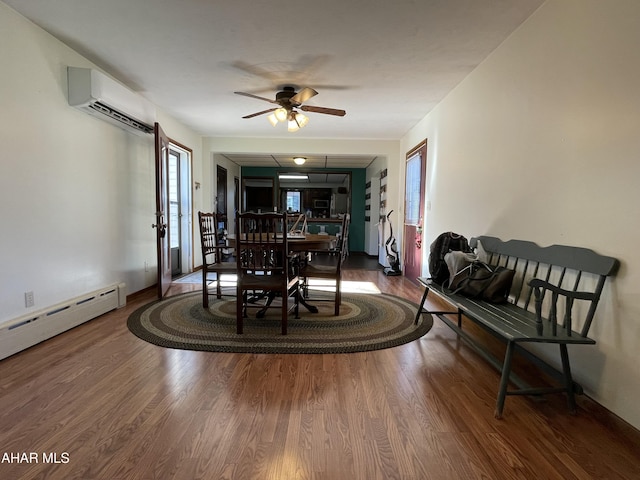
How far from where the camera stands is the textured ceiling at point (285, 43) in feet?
7.01

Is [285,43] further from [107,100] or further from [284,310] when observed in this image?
[284,310]

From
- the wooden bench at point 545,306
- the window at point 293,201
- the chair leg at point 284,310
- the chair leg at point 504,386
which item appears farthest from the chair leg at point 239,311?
the window at point 293,201

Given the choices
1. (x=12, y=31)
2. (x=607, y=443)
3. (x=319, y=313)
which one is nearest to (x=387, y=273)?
(x=319, y=313)

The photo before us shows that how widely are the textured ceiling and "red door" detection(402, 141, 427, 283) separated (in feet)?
3.23

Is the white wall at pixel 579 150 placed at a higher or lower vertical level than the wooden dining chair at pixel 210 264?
higher

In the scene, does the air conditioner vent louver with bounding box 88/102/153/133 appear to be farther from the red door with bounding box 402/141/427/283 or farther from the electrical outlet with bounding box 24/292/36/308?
the red door with bounding box 402/141/427/283

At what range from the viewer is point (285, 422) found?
1.55 m

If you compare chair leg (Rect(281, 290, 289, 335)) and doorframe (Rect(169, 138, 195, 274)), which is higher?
doorframe (Rect(169, 138, 195, 274))

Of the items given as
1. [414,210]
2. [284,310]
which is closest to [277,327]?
[284,310]

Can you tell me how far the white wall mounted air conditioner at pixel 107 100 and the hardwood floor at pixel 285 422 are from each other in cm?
206

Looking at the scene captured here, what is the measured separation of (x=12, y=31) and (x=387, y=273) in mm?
4983

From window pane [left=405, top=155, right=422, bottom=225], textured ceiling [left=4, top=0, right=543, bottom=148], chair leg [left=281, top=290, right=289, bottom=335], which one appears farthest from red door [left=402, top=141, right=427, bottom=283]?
chair leg [left=281, top=290, right=289, bottom=335]

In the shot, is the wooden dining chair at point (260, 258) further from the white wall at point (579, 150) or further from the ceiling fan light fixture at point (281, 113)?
the white wall at point (579, 150)

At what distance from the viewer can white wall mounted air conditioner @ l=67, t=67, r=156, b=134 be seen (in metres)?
2.68
